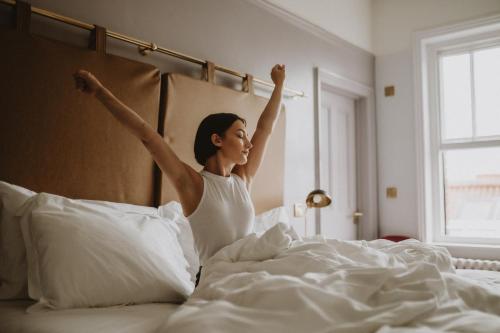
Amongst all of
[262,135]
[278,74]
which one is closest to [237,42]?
[278,74]

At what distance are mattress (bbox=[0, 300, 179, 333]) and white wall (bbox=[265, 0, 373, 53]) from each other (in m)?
2.51

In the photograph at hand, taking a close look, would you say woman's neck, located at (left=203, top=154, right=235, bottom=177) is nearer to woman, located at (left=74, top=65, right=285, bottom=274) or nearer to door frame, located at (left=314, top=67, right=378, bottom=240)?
woman, located at (left=74, top=65, right=285, bottom=274)

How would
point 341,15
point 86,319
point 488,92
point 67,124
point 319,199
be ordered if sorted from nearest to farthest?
point 86,319
point 67,124
point 319,199
point 488,92
point 341,15

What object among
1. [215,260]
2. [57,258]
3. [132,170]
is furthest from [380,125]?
[57,258]

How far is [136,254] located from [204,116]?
114 centimetres

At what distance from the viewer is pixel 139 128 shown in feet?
5.40

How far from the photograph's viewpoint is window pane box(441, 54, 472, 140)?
4074 mm

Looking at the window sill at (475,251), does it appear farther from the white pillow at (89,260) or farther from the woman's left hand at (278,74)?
the white pillow at (89,260)

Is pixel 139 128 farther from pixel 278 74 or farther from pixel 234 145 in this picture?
pixel 278 74

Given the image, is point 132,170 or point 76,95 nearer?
point 76,95

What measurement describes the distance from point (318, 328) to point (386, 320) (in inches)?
6.3

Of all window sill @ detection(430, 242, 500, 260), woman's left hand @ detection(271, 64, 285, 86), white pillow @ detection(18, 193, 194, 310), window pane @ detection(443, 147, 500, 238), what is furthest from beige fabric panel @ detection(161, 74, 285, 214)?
window pane @ detection(443, 147, 500, 238)

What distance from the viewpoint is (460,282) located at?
123 cm

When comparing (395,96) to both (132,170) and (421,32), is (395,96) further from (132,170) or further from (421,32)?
(132,170)
